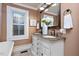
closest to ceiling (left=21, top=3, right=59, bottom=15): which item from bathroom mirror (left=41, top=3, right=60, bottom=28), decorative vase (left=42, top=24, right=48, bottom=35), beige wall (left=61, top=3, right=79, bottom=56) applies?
bathroom mirror (left=41, top=3, right=60, bottom=28)

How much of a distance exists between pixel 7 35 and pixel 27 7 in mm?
469

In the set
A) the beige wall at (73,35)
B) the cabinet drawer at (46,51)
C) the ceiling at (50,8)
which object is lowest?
the cabinet drawer at (46,51)

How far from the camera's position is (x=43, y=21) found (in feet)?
5.24

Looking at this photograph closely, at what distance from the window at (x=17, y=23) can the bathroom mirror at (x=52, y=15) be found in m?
0.27

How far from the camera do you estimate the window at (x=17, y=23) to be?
4.71ft

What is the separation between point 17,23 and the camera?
1.49 metres

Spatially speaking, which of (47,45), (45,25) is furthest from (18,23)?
(47,45)

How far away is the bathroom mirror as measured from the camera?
1.57 m

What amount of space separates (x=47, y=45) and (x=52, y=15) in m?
0.45

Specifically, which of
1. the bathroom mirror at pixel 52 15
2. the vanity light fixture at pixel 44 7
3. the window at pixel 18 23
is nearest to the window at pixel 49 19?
the bathroom mirror at pixel 52 15

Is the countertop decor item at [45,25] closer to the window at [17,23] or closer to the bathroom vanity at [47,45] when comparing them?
the bathroom vanity at [47,45]

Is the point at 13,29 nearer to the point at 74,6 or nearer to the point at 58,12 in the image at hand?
the point at 58,12

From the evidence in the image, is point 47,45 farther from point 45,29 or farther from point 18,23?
point 18,23

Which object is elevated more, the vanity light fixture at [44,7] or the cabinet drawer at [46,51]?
the vanity light fixture at [44,7]
